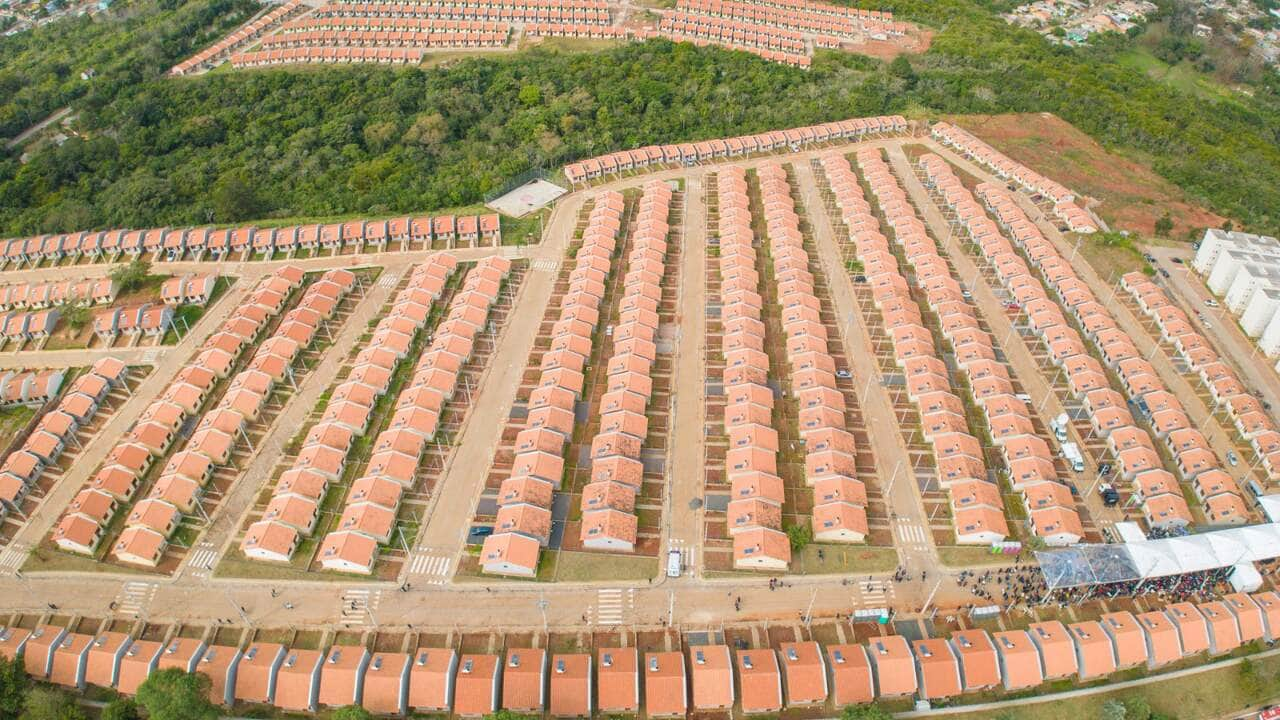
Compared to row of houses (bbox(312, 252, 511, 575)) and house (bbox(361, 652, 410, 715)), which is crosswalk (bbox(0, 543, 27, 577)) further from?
house (bbox(361, 652, 410, 715))

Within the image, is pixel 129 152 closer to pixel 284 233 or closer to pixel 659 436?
pixel 284 233

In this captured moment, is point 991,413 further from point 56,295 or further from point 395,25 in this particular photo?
point 395,25

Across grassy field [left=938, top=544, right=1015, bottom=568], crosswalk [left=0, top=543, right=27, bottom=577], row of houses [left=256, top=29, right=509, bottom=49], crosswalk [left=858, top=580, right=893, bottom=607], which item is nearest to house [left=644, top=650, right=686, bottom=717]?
crosswalk [left=858, top=580, right=893, bottom=607]

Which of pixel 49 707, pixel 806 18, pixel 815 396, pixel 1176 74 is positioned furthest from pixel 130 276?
pixel 1176 74

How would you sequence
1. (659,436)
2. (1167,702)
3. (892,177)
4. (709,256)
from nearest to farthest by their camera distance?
1. (1167,702)
2. (659,436)
3. (709,256)
4. (892,177)

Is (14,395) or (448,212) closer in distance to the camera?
(14,395)

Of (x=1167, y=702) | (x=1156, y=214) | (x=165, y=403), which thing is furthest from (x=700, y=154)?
(x=1167, y=702)
